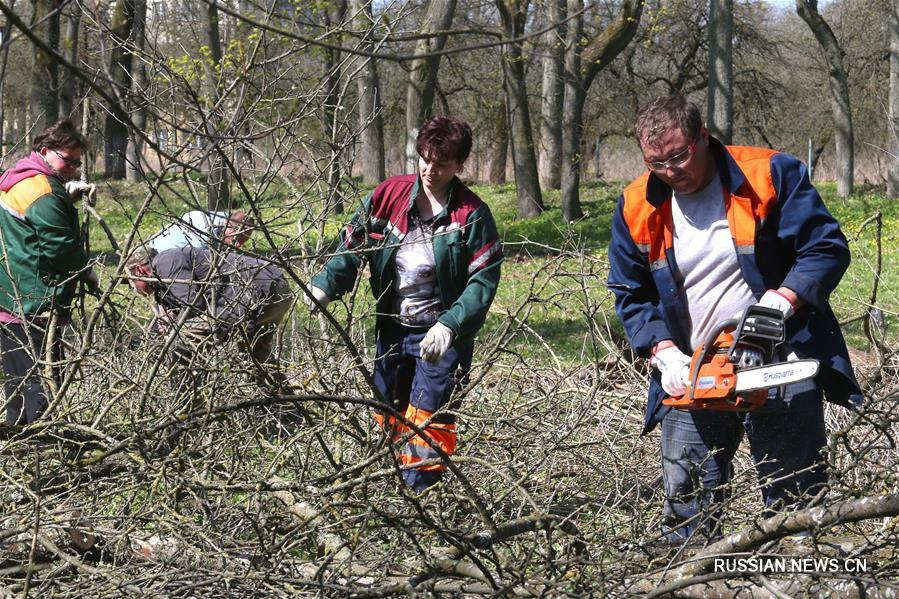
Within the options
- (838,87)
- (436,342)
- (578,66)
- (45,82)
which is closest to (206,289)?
(436,342)

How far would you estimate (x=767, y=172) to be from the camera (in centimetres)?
308

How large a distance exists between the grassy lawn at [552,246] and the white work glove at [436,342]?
0.25 meters

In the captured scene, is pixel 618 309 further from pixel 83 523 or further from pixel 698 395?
pixel 83 523

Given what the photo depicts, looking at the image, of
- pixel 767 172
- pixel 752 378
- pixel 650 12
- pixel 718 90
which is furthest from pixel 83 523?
pixel 718 90

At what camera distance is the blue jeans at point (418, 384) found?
12.8 feet

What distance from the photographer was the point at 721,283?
125 inches

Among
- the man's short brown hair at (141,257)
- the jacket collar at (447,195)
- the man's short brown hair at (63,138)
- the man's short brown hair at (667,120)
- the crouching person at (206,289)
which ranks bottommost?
the crouching person at (206,289)

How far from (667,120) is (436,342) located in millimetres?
1290

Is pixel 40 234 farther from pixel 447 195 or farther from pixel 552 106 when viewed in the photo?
pixel 552 106

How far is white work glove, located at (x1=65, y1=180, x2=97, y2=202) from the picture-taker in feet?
15.3

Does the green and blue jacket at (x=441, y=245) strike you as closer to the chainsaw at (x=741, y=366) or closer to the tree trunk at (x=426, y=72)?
the chainsaw at (x=741, y=366)

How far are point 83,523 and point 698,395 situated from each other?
82.2 inches

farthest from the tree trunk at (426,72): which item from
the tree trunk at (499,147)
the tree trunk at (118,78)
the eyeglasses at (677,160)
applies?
the tree trunk at (499,147)

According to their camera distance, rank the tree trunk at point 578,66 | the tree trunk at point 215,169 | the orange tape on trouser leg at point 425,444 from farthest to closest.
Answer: the tree trunk at point 578,66
the orange tape on trouser leg at point 425,444
the tree trunk at point 215,169
